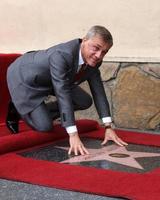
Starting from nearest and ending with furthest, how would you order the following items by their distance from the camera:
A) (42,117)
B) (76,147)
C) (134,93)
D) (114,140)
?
(76,147) < (114,140) < (42,117) < (134,93)

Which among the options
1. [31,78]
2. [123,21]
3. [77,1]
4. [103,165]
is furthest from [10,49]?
[103,165]

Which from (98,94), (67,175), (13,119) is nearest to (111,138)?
(98,94)

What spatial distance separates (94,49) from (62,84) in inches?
11.5

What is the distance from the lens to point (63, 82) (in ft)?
10.7

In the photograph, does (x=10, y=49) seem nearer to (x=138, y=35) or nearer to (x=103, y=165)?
(x=138, y=35)

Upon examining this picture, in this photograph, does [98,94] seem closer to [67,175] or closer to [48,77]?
[48,77]

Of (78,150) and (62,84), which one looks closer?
(78,150)

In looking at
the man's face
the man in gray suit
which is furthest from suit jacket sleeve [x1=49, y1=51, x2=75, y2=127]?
the man's face

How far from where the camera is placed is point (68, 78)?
3344 millimetres

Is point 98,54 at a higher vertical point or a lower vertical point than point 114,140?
higher

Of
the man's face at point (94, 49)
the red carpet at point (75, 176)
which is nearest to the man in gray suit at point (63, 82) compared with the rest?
the man's face at point (94, 49)

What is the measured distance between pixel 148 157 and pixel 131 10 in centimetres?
163

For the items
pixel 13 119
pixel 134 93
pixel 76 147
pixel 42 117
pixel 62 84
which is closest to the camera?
pixel 76 147

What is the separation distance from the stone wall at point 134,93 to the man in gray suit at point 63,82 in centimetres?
60
